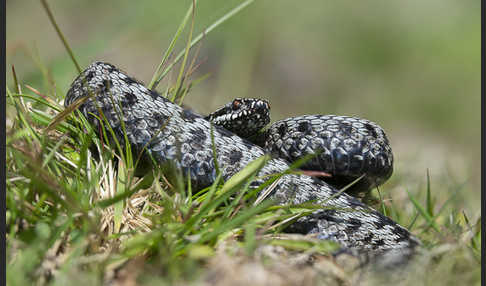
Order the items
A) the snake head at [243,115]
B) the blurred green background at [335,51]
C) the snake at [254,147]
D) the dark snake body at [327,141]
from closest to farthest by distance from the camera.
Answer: the snake at [254,147] → the dark snake body at [327,141] → the snake head at [243,115] → the blurred green background at [335,51]

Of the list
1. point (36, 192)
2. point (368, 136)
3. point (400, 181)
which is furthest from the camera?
point (400, 181)

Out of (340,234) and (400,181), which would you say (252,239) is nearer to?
(340,234)

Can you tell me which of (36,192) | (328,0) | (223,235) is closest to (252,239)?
(223,235)

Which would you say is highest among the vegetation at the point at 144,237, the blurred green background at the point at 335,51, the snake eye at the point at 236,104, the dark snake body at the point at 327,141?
the blurred green background at the point at 335,51

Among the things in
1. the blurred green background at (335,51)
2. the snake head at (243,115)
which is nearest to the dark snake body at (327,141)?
the snake head at (243,115)

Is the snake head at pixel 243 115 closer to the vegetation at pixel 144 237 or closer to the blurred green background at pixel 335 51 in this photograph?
the vegetation at pixel 144 237

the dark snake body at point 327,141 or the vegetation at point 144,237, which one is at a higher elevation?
→ the dark snake body at point 327,141
